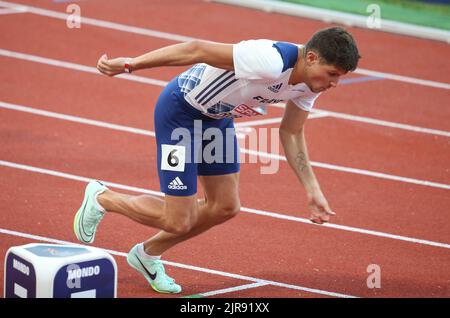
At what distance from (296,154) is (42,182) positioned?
3166 millimetres

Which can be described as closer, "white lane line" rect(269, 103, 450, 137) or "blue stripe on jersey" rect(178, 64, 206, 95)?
"blue stripe on jersey" rect(178, 64, 206, 95)

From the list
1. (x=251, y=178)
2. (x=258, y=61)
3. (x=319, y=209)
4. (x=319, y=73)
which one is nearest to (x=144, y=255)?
(x=319, y=209)

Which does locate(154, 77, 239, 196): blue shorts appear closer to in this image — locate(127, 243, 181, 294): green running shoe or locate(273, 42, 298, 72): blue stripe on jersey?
locate(127, 243, 181, 294): green running shoe

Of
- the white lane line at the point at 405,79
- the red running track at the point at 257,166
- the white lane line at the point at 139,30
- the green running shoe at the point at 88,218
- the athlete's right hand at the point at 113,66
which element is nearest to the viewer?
the athlete's right hand at the point at 113,66

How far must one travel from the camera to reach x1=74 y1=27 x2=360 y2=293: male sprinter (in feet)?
20.6

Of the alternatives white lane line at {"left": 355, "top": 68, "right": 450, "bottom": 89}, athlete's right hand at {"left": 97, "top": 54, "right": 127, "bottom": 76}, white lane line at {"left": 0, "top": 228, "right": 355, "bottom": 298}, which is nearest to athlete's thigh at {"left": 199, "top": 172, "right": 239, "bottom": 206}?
white lane line at {"left": 0, "top": 228, "right": 355, "bottom": 298}

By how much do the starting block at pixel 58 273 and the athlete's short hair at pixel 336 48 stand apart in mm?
1775

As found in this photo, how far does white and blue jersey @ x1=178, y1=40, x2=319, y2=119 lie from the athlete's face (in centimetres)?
12

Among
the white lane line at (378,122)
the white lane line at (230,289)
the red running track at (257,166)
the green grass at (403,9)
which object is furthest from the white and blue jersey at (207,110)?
the green grass at (403,9)

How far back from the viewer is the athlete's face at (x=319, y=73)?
246 inches

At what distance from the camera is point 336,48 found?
6199 millimetres

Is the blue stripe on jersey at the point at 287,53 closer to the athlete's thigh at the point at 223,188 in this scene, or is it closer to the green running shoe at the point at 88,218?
the athlete's thigh at the point at 223,188
